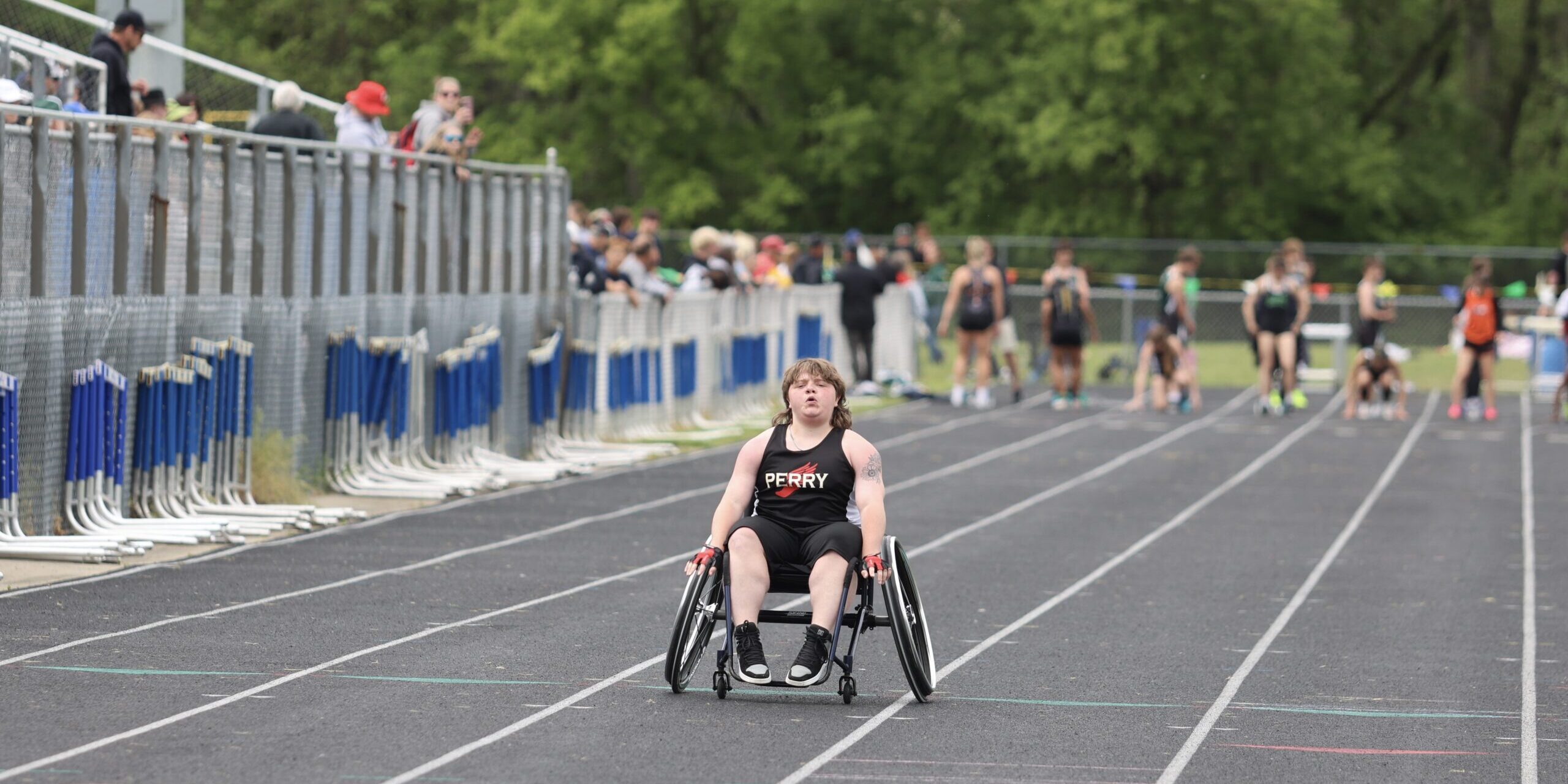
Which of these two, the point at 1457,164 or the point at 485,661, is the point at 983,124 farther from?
the point at 485,661

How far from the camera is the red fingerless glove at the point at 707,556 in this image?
8.63 m

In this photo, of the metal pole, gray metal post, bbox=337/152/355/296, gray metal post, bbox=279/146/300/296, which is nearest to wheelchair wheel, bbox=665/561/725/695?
the metal pole

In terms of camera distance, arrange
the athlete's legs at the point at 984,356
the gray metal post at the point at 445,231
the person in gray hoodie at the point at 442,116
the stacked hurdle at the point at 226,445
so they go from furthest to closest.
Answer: the athlete's legs at the point at 984,356, the gray metal post at the point at 445,231, the person in gray hoodie at the point at 442,116, the stacked hurdle at the point at 226,445

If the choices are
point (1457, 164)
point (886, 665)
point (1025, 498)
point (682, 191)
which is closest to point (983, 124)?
point (682, 191)

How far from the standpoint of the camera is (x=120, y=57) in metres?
14.8

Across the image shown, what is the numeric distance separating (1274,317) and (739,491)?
18881 millimetres

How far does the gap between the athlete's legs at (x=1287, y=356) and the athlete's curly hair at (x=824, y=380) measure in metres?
18.7

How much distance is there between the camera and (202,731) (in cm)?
779

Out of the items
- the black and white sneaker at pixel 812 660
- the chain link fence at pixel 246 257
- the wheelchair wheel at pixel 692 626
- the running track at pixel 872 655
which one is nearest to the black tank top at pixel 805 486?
the wheelchair wheel at pixel 692 626

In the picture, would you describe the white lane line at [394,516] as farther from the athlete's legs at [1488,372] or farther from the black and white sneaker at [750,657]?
the athlete's legs at [1488,372]

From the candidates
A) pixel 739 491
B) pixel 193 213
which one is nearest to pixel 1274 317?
pixel 193 213

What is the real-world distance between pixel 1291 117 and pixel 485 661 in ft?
146

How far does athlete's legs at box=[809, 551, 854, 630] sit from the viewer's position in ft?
28.4

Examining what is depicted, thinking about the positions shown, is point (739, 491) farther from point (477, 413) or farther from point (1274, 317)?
point (1274, 317)
